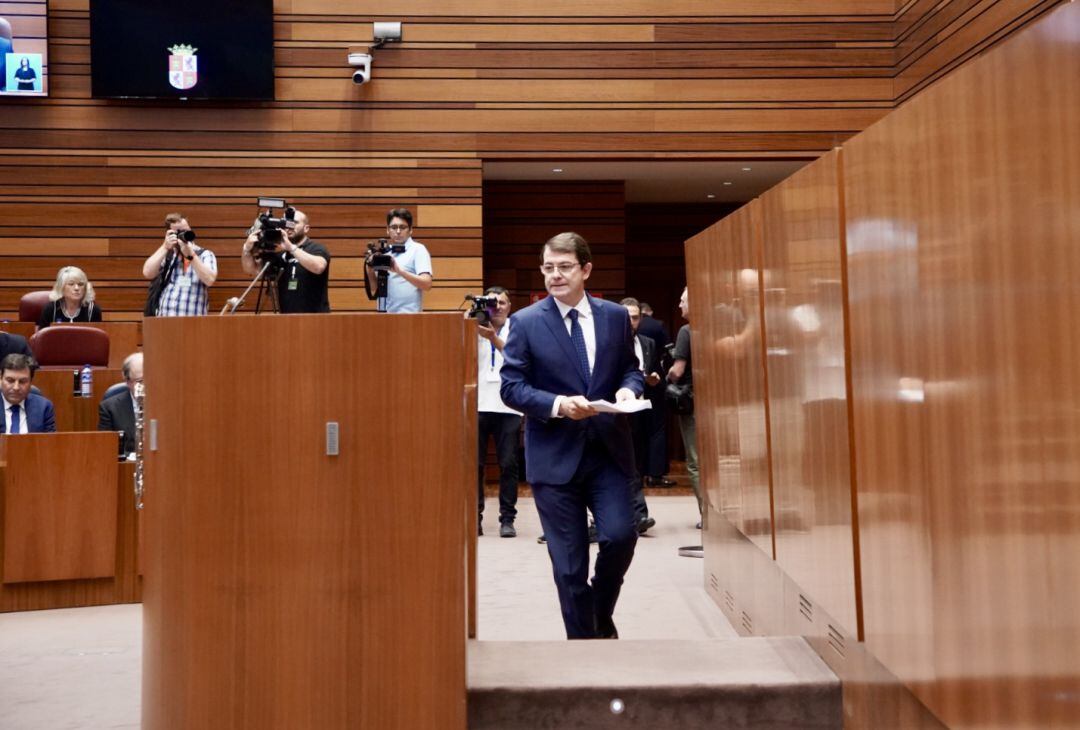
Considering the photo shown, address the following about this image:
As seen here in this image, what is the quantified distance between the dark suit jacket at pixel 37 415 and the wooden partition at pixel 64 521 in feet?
1.40

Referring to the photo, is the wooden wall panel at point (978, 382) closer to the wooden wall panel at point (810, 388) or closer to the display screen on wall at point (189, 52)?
the wooden wall panel at point (810, 388)

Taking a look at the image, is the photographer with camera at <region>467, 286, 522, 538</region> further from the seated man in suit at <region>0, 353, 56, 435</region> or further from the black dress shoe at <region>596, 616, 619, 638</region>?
the black dress shoe at <region>596, 616, 619, 638</region>

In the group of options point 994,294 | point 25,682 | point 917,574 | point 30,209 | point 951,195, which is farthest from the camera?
point 30,209

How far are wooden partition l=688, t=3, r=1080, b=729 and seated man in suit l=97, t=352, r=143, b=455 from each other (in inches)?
136

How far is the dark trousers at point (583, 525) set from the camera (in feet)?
11.2

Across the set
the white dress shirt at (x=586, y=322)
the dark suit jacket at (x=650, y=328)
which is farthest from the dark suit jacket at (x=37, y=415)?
the dark suit jacket at (x=650, y=328)

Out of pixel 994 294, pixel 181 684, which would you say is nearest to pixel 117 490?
pixel 181 684

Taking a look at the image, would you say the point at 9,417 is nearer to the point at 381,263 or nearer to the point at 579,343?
the point at 381,263

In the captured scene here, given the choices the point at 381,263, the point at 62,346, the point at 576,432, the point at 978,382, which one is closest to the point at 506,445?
the point at 381,263

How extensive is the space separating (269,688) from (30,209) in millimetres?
7036

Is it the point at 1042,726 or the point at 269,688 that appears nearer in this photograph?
the point at 1042,726

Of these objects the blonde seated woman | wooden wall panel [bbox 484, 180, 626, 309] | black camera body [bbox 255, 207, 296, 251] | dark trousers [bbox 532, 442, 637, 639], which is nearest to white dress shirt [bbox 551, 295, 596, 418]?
dark trousers [bbox 532, 442, 637, 639]

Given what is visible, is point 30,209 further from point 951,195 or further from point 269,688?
point 951,195

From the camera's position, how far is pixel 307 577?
7.75 feet
